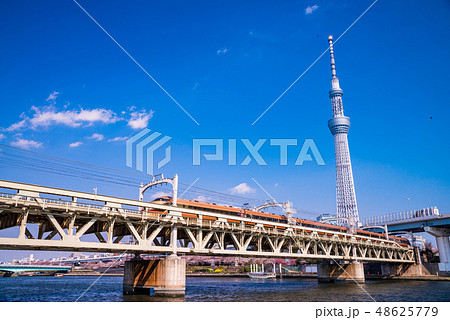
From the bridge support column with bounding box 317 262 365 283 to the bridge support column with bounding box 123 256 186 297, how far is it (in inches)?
1800

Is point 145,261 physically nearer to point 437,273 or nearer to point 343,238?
point 343,238

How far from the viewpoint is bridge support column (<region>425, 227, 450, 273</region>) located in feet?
320

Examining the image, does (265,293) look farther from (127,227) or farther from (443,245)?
(443,245)

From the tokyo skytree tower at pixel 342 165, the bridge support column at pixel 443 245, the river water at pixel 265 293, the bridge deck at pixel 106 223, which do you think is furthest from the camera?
the tokyo skytree tower at pixel 342 165

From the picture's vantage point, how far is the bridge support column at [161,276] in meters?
37.5

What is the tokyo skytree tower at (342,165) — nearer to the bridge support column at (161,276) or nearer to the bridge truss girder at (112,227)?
the bridge truss girder at (112,227)

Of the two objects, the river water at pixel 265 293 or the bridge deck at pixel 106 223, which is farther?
the river water at pixel 265 293

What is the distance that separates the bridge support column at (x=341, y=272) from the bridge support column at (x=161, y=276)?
150 feet

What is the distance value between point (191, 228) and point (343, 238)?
41.2 meters

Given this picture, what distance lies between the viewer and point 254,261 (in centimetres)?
15762

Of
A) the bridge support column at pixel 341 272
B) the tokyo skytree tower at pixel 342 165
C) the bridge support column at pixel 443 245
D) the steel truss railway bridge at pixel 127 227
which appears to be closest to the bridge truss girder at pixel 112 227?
the steel truss railway bridge at pixel 127 227

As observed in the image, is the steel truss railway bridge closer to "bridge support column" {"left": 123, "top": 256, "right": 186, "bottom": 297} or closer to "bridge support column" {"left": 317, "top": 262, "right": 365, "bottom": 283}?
"bridge support column" {"left": 123, "top": 256, "right": 186, "bottom": 297}

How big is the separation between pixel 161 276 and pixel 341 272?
4992 centimetres
